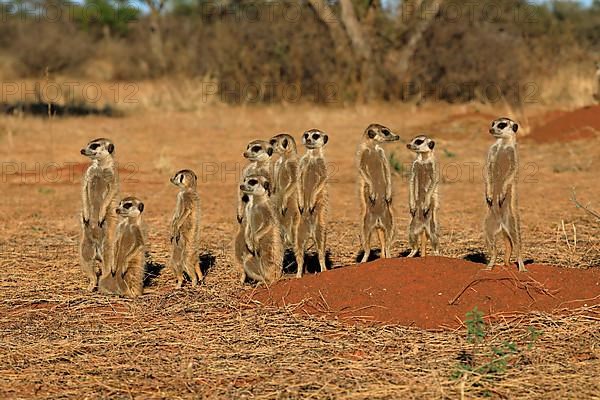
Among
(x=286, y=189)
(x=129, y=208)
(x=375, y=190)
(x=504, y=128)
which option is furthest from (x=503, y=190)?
(x=129, y=208)

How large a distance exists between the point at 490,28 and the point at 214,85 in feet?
32.2

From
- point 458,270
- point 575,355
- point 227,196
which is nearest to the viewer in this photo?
point 575,355

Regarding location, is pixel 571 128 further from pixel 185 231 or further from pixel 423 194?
pixel 185 231

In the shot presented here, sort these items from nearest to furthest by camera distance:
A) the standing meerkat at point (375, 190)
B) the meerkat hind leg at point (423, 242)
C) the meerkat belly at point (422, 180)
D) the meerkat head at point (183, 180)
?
the meerkat head at point (183, 180), the meerkat belly at point (422, 180), the meerkat hind leg at point (423, 242), the standing meerkat at point (375, 190)

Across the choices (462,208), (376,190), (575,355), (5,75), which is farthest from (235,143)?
(5,75)

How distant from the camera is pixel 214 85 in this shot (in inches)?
1226

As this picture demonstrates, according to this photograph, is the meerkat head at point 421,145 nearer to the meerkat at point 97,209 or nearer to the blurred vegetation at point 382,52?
the meerkat at point 97,209

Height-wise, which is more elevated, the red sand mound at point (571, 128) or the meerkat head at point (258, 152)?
the meerkat head at point (258, 152)

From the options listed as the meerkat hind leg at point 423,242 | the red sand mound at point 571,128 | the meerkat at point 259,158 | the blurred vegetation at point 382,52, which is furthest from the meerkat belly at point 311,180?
the blurred vegetation at point 382,52

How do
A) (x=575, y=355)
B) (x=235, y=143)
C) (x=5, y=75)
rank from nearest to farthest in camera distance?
1. (x=575, y=355)
2. (x=235, y=143)
3. (x=5, y=75)

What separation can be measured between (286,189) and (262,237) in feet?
3.61

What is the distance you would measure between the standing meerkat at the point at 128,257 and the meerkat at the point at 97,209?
1.47 ft

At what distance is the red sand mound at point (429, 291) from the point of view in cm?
727

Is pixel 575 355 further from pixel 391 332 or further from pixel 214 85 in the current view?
pixel 214 85
